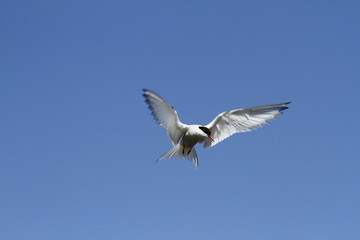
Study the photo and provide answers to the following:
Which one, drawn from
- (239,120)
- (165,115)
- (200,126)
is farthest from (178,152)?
(239,120)

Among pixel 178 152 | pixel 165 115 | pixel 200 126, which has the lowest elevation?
pixel 178 152

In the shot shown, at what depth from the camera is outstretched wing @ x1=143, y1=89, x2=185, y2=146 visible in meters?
10.9

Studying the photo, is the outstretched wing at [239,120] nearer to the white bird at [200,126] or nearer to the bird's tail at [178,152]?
the white bird at [200,126]

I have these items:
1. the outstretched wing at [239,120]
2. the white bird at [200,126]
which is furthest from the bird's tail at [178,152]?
the outstretched wing at [239,120]

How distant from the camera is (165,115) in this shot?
11.3m

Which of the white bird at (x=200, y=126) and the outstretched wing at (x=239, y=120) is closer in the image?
the white bird at (x=200, y=126)

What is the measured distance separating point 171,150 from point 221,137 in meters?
1.65

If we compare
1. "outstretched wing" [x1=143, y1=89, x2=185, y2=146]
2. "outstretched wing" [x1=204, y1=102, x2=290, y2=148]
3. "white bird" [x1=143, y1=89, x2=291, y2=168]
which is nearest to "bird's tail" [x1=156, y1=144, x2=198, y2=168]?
"white bird" [x1=143, y1=89, x2=291, y2=168]

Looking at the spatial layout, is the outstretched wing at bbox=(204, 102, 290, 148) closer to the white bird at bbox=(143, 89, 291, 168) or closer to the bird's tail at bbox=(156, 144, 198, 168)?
the white bird at bbox=(143, 89, 291, 168)

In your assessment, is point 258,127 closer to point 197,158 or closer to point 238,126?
point 238,126

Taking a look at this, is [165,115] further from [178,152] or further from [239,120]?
[239,120]

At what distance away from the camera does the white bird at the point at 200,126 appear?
11.1 m

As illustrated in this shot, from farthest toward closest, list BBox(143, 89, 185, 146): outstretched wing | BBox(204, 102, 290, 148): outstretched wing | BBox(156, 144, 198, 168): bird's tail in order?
BBox(156, 144, 198, 168): bird's tail → BBox(204, 102, 290, 148): outstretched wing → BBox(143, 89, 185, 146): outstretched wing

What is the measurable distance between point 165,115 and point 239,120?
233 cm
